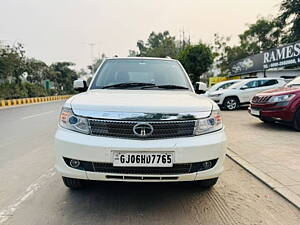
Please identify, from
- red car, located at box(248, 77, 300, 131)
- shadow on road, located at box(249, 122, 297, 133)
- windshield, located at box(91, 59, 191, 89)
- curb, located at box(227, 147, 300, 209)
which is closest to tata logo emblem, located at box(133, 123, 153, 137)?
windshield, located at box(91, 59, 191, 89)

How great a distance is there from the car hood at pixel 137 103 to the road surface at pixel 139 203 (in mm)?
1040

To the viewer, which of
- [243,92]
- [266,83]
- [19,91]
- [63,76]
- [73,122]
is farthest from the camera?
[63,76]

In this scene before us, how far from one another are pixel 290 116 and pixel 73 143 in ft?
20.3

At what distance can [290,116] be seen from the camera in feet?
23.7

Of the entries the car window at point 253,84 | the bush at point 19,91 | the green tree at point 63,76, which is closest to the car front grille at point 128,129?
the car window at point 253,84

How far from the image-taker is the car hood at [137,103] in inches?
112

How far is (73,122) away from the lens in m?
2.92

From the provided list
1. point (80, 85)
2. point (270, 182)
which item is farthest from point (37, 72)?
point (270, 182)

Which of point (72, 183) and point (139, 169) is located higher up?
point (139, 169)

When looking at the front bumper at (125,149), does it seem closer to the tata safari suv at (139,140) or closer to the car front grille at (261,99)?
the tata safari suv at (139,140)

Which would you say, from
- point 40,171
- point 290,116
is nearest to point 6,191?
point 40,171

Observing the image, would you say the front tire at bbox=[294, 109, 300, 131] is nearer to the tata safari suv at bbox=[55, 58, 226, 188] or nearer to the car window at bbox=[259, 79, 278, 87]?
the tata safari suv at bbox=[55, 58, 226, 188]

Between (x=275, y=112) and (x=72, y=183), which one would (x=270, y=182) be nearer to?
(x=72, y=183)

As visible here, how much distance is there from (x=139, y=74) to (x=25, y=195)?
7.29 feet
